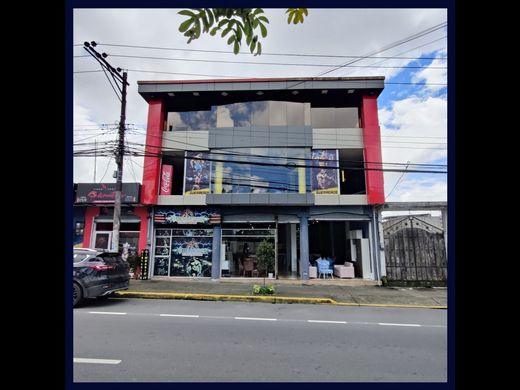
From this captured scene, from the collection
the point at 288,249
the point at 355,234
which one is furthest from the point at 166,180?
the point at 355,234

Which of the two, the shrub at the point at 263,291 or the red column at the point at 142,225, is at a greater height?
the red column at the point at 142,225

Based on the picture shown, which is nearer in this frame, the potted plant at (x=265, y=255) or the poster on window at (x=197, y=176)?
the potted plant at (x=265, y=255)

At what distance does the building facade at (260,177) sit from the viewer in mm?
13648

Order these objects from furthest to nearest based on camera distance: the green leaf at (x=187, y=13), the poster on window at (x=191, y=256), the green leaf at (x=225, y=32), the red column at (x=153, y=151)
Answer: the red column at (x=153, y=151)
the poster on window at (x=191, y=256)
the green leaf at (x=225, y=32)
the green leaf at (x=187, y=13)

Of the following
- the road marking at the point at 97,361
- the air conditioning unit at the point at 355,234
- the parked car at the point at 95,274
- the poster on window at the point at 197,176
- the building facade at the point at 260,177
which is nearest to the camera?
the road marking at the point at 97,361

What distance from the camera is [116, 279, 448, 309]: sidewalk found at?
9.52 meters

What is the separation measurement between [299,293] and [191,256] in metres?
5.74

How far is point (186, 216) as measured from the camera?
46.1ft

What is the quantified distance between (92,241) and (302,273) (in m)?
9.98

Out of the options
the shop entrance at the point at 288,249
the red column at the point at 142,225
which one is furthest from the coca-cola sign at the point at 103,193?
the shop entrance at the point at 288,249

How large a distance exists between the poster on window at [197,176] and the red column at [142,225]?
7.07 feet

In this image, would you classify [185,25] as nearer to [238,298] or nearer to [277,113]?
[238,298]

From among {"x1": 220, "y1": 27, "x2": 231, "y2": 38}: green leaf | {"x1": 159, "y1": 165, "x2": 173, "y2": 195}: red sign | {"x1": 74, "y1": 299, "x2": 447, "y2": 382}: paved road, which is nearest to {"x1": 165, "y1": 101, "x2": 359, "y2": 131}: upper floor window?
{"x1": 159, "y1": 165, "x2": 173, "y2": 195}: red sign

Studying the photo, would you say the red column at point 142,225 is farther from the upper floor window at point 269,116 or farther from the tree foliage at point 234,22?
the tree foliage at point 234,22
